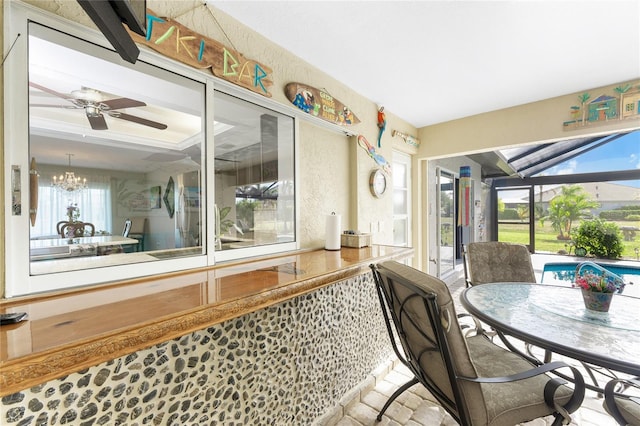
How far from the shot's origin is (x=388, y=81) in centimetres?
246

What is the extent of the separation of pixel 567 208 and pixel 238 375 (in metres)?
8.57

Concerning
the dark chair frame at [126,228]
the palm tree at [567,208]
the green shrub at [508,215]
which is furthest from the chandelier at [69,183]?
the green shrub at [508,215]

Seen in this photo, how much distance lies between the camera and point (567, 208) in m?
6.53

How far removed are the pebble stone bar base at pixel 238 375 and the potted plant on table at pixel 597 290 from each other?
134 centimetres

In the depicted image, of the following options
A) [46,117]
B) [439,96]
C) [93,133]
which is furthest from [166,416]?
[439,96]

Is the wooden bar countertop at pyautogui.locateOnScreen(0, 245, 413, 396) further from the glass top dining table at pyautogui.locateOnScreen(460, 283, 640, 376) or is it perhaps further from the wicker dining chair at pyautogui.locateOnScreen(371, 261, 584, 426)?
the glass top dining table at pyautogui.locateOnScreen(460, 283, 640, 376)

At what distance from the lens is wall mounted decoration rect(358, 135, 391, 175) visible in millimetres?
2656

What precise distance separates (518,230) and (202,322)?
29.8 ft

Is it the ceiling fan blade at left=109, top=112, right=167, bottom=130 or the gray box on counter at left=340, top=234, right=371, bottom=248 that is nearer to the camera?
the ceiling fan blade at left=109, top=112, right=167, bottom=130

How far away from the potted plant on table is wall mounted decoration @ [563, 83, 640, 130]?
2.10 m

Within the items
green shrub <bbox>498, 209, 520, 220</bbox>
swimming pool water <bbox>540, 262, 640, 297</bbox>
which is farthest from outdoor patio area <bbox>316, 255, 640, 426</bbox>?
green shrub <bbox>498, 209, 520, 220</bbox>

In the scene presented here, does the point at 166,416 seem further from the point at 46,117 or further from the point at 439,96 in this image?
the point at 439,96

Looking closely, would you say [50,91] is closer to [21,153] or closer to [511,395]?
[21,153]

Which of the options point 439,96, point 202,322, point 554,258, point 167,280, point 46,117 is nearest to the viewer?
point 202,322
